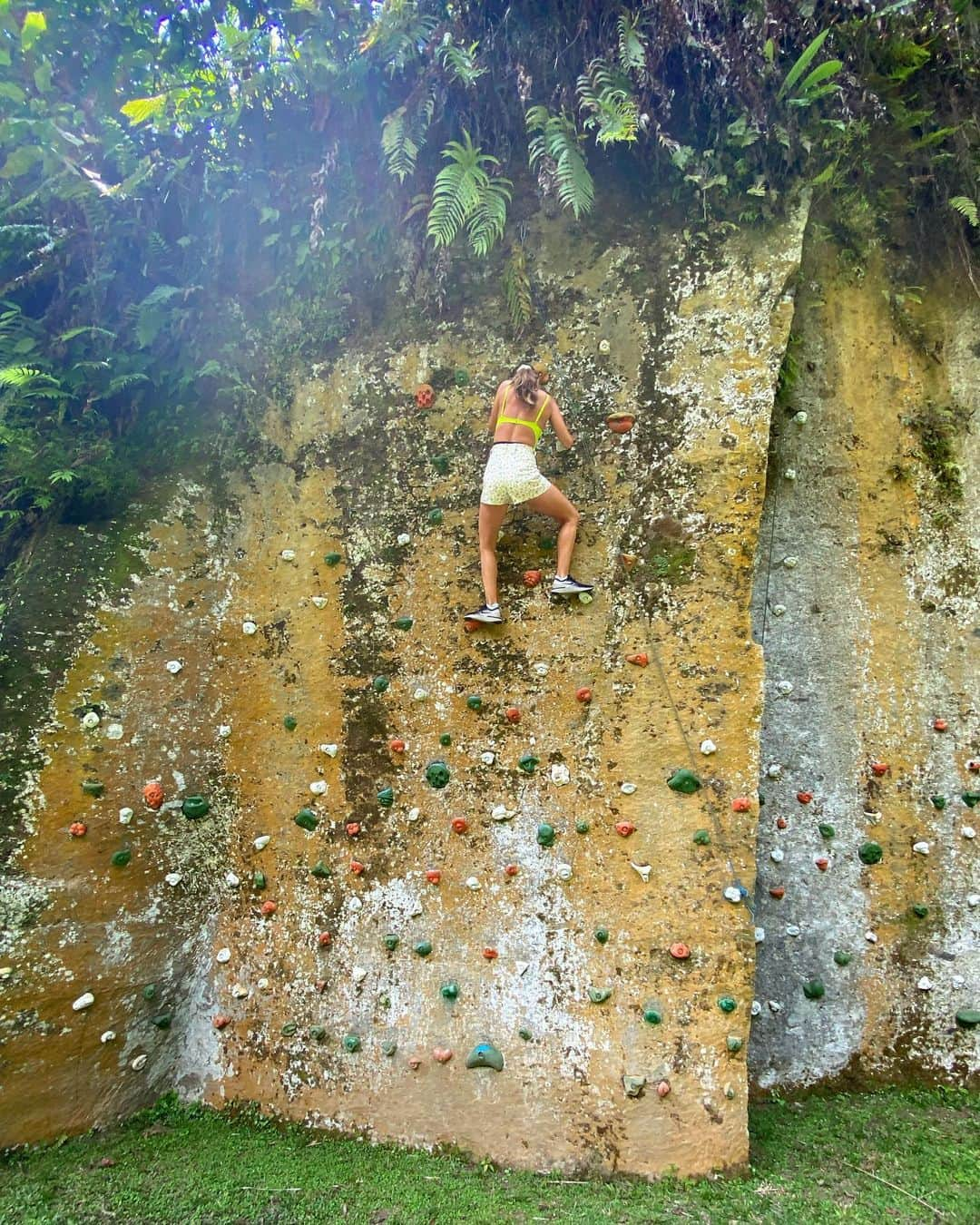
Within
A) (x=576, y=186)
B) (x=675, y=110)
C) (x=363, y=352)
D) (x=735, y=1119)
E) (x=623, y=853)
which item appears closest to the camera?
(x=735, y=1119)

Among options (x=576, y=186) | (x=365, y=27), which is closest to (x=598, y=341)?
(x=576, y=186)

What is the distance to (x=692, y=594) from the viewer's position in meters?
5.09

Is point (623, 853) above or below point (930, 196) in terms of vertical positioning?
below

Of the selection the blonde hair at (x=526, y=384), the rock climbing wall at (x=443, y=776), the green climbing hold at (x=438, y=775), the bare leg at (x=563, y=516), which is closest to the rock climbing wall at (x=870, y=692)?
the rock climbing wall at (x=443, y=776)

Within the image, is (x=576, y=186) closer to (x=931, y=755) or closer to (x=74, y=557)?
(x=74, y=557)

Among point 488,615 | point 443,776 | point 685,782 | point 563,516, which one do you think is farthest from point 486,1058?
point 563,516

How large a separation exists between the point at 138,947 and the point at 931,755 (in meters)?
6.31

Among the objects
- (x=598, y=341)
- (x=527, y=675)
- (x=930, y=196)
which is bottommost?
(x=527, y=675)

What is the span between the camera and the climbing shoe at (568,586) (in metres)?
5.12

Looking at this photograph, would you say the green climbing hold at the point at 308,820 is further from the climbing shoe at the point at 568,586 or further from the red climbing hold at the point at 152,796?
the climbing shoe at the point at 568,586

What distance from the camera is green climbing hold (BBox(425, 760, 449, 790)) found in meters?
5.21

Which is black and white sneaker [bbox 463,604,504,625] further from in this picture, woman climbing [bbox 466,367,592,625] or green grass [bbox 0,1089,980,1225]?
green grass [bbox 0,1089,980,1225]

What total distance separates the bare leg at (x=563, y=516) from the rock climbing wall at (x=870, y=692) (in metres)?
1.90

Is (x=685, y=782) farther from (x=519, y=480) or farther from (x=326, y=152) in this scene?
(x=326, y=152)
